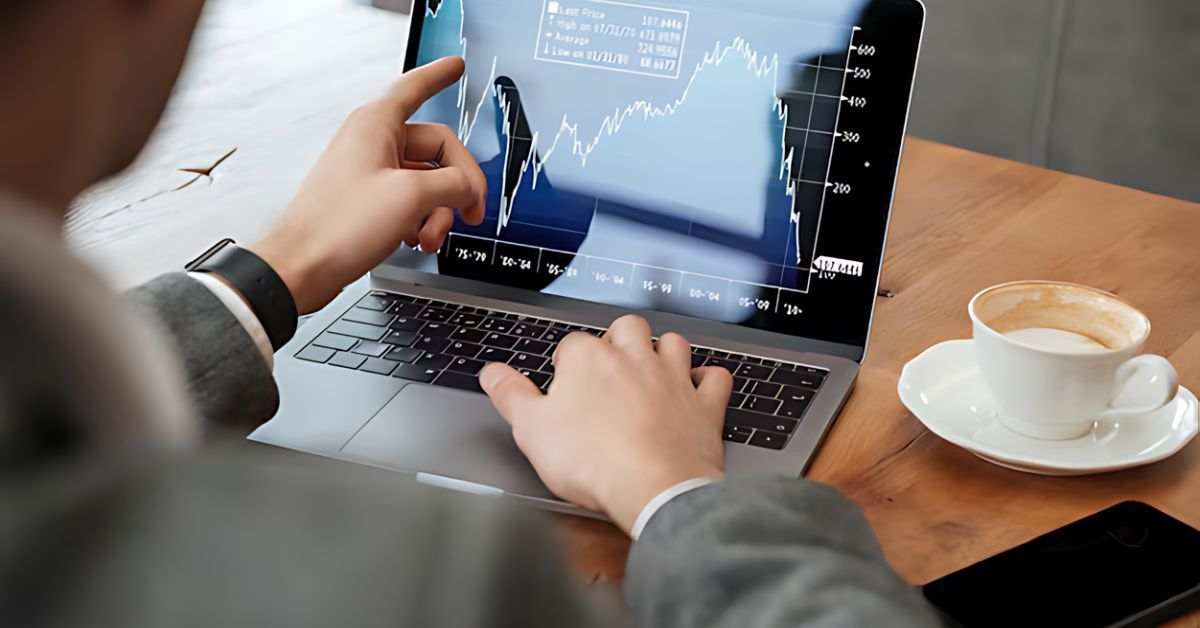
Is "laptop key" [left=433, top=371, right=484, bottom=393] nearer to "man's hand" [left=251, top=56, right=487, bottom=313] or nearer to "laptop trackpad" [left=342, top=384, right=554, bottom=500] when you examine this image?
"laptop trackpad" [left=342, top=384, right=554, bottom=500]

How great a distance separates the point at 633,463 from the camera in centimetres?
71

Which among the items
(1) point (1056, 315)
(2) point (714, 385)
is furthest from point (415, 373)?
(1) point (1056, 315)

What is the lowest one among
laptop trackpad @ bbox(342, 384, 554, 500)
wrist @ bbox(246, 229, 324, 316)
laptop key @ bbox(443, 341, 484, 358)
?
laptop trackpad @ bbox(342, 384, 554, 500)

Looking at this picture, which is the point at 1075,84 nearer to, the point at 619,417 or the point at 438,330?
the point at 438,330

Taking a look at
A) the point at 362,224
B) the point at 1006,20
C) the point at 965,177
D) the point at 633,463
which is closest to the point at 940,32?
the point at 1006,20

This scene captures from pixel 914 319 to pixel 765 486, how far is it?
451 millimetres

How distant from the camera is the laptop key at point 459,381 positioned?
0.89 metres

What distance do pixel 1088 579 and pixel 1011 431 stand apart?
0.18 m

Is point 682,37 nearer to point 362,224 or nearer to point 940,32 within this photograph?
point 362,224

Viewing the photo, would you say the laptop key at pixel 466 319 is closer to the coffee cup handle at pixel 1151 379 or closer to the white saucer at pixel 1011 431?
the white saucer at pixel 1011 431

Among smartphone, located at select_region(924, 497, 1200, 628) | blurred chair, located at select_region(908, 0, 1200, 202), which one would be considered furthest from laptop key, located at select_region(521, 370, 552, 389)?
blurred chair, located at select_region(908, 0, 1200, 202)

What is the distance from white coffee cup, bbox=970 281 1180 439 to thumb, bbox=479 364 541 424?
1.04ft

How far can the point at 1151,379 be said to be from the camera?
79cm

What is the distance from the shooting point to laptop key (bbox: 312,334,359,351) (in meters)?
0.94
